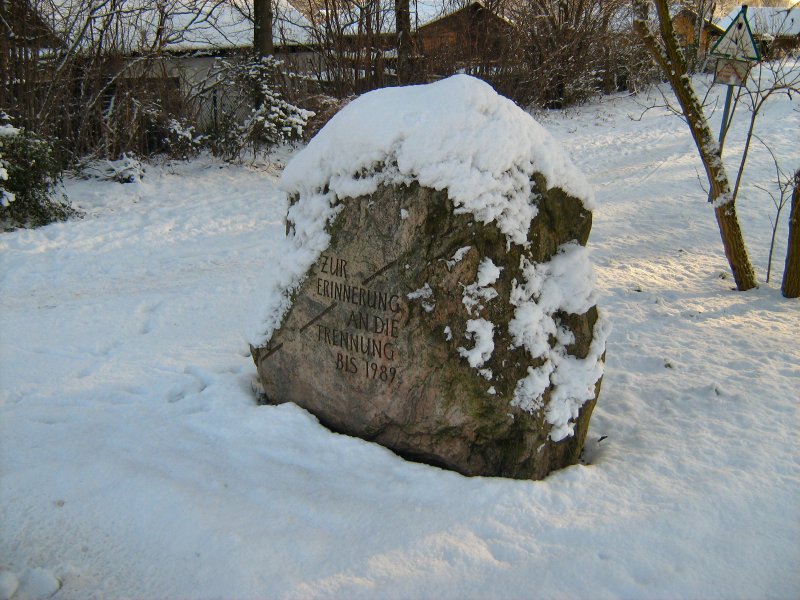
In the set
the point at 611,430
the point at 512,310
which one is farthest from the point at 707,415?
the point at 512,310

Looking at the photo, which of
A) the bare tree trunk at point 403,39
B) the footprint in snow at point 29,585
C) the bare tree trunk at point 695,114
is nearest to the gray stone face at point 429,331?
the footprint in snow at point 29,585

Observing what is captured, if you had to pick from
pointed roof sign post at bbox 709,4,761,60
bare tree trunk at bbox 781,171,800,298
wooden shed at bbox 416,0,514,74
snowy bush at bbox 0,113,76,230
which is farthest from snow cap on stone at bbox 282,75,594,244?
wooden shed at bbox 416,0,514,74

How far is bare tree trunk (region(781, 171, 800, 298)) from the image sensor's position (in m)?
5.29

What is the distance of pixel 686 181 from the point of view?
896 centimetres

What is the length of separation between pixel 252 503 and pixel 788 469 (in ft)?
8.57

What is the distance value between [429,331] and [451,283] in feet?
0.84

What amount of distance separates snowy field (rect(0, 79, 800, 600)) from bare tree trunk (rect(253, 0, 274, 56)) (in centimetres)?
687

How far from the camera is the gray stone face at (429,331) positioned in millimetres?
3107

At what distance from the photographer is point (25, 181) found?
757cm

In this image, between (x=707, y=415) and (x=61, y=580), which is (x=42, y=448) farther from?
(x=707, y=415)

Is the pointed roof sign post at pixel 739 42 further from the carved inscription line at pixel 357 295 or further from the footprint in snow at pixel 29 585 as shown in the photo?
the footprint in snow at pixel 29 585

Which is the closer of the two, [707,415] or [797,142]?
[707,415]

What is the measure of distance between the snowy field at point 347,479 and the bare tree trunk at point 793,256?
4.9 inches

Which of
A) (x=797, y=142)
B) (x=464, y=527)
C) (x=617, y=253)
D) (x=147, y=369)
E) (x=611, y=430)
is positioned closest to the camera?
(x=464, y=527)
